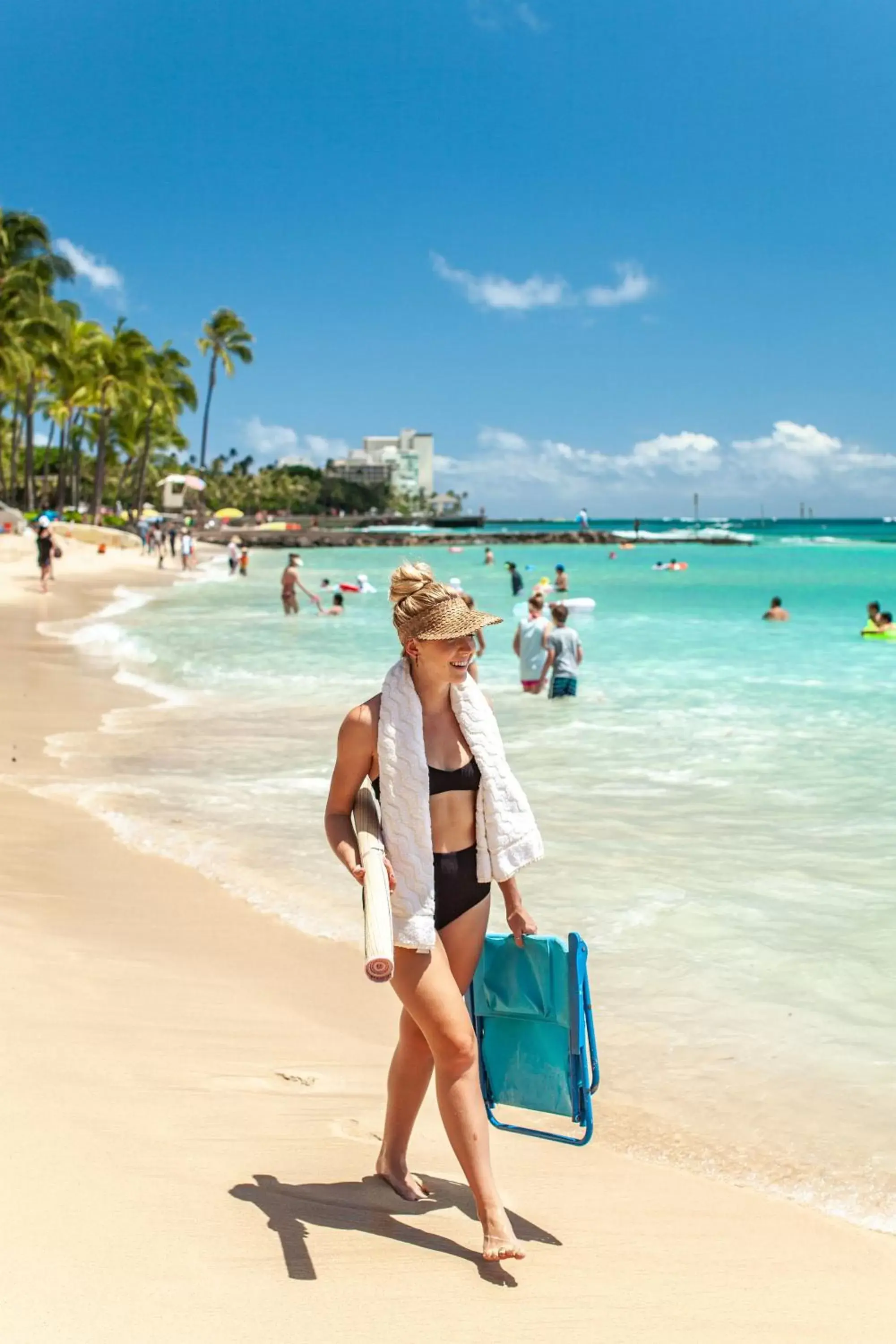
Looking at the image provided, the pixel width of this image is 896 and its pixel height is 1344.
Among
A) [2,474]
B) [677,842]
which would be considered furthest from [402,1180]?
[2,474]

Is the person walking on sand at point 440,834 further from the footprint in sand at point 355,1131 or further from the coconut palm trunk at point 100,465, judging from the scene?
the coconut palm trunk at point 100,465

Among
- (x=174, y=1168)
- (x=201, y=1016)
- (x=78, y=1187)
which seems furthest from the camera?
(x=201, y=1016)

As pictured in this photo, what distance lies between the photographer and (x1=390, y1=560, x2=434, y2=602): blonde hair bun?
3010mm

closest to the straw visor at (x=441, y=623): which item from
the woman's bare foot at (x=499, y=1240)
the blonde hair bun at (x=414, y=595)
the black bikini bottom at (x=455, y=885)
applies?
the blonde hair bun at (x=414, y=595)

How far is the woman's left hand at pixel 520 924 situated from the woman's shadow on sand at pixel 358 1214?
75 cm

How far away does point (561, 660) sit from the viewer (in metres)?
14.1

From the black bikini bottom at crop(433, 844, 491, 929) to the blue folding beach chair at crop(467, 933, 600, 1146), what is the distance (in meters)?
0.18

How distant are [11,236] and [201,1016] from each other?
1976 inches

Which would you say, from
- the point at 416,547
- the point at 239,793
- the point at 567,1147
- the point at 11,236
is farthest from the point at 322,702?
the point at 416,547

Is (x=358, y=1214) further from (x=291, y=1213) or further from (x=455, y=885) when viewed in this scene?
(x=455, y=885)

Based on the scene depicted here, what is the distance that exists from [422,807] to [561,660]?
37.0ft

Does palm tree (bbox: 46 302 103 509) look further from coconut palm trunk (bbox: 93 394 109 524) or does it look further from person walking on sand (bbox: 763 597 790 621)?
person walking on sand (bbox: 763 597 790 621)

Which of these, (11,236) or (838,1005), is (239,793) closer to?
(838,1005)

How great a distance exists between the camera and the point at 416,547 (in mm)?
104500
